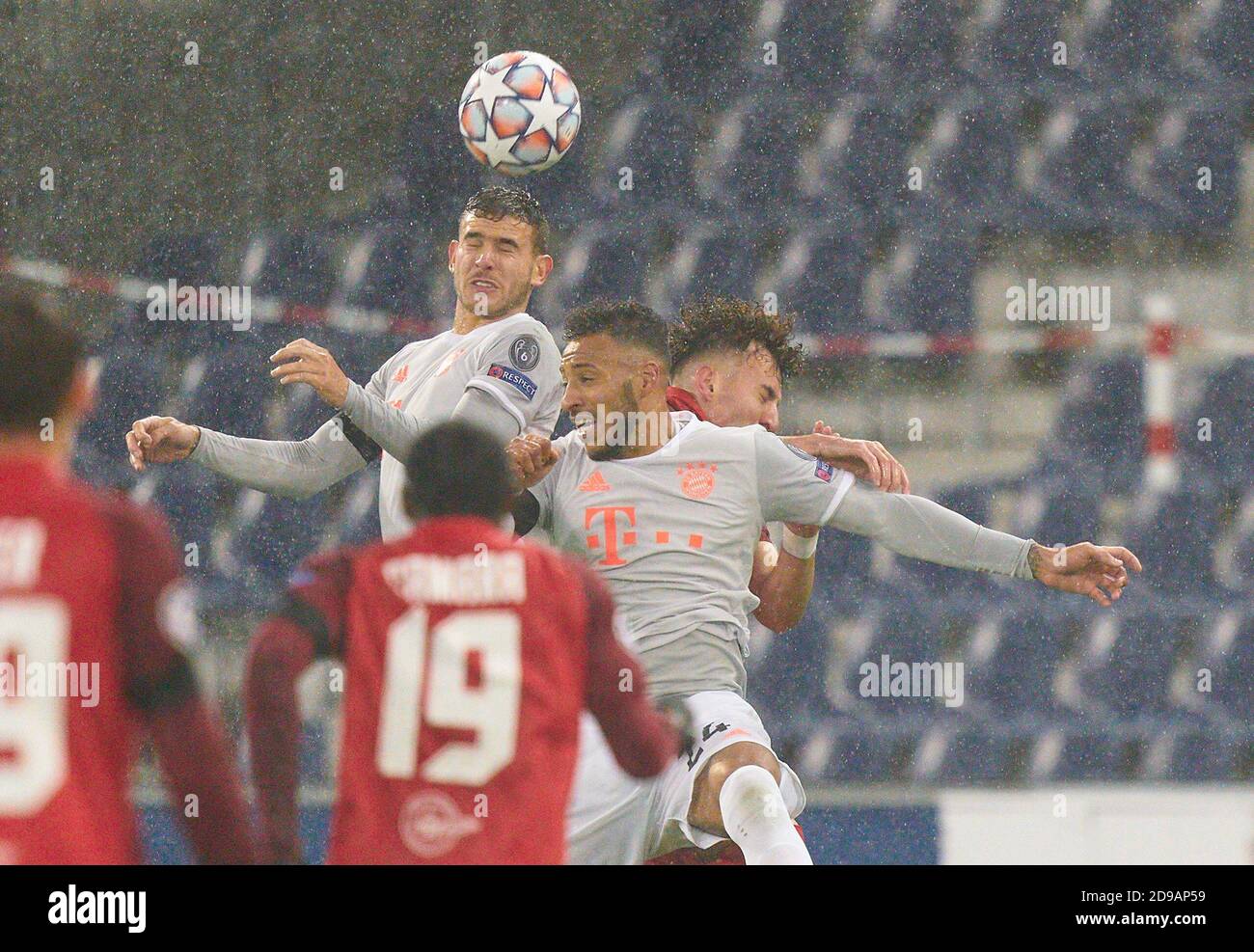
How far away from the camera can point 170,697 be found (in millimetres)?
2090

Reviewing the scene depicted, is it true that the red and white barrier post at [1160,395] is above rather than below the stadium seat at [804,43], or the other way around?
below

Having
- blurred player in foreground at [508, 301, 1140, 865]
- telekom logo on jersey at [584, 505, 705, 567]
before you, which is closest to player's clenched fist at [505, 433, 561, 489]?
blurred player in foreground at [508, 301, 1140, 865]

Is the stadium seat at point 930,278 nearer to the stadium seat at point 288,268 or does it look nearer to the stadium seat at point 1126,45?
the stadium seat at point 1126,45

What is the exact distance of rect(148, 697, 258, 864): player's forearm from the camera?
2059mm

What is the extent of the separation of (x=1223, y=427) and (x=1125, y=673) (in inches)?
45.5

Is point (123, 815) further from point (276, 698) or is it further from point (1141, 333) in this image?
point (1141, 333)

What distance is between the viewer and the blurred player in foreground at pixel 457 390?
417cm

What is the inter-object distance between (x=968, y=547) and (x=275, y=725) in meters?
1.95

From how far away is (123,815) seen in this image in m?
2.18

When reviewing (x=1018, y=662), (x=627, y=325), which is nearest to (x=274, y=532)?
(x=1018, y=662)

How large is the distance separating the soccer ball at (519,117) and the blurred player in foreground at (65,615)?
9.41 feet

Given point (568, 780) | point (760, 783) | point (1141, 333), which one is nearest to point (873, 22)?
point (1141, 333)

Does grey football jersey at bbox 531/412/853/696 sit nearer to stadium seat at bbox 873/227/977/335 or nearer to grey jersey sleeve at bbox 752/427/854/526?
grey jersey sleeve at bbox 752/427/854/526

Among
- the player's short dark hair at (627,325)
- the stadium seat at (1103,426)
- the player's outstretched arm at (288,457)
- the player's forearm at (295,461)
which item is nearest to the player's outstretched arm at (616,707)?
the player's short dark hair at (627,325)
